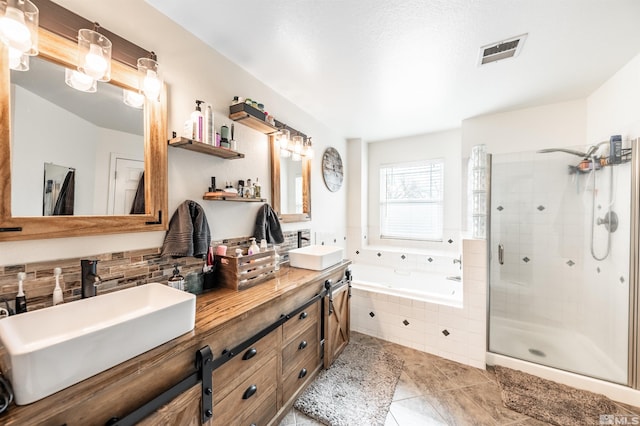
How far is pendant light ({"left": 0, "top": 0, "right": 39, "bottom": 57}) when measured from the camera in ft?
2.69

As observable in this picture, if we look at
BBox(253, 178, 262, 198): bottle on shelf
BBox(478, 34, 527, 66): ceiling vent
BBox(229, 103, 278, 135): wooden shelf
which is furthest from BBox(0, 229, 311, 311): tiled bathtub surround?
BBox(478, 34, 527, 66): ceiling vent

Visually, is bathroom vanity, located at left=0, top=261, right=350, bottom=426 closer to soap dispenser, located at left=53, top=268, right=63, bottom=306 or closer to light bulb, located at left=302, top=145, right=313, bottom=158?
soap dispenser, located at left=53, top=268, right=63, bottom=306

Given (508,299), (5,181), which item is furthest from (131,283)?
(508,299)

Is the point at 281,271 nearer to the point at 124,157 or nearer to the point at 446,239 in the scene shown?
the point at 124,157

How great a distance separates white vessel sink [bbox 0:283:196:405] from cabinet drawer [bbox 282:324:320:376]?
768 millimetres

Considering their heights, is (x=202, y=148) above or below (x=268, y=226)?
above

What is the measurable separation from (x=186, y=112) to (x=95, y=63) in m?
0.45

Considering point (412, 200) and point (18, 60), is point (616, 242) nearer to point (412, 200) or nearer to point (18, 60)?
point (412, 200)

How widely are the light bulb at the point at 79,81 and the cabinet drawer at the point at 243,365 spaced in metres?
1.41

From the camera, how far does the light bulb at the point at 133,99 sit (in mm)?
1221

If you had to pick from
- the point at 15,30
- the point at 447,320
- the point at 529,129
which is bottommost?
the point at 447,320

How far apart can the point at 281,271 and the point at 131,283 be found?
3.27ft

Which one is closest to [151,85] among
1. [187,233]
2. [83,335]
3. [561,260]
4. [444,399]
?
[187,233]

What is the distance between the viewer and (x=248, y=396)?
1228 mm
